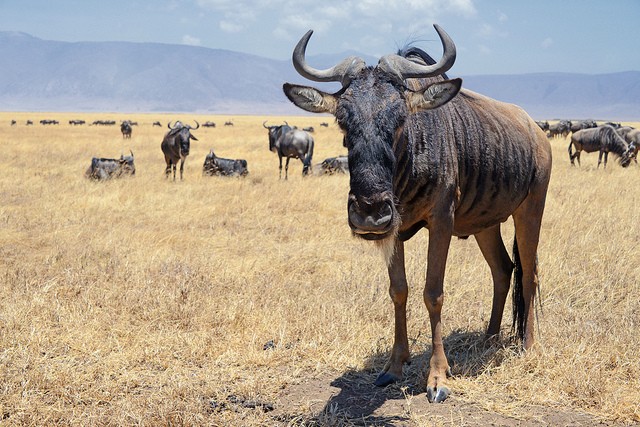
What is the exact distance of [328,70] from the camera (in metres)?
3.99

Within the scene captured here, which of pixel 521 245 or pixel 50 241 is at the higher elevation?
pixel 521 245

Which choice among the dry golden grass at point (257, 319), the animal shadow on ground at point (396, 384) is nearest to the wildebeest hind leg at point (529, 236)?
the dry golden grass at point (257, 319)

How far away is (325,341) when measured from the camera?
5004mm

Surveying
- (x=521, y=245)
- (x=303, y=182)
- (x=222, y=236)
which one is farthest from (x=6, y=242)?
(x=303, y=182)

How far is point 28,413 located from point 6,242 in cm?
521

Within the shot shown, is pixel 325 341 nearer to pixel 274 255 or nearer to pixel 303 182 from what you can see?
pixel 274 255

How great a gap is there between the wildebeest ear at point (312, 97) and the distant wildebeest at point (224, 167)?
534 inches

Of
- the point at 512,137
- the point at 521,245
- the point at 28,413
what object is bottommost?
the point at 28,413

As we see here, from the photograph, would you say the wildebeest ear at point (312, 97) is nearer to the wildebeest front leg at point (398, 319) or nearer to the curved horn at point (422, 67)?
the curved horn at point (422, 67)

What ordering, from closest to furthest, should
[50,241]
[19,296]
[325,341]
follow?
[325,341] → [19,296] → [50,241]

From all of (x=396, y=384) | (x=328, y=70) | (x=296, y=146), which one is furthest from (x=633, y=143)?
(x=328, y=70)

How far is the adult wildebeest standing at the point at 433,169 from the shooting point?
3686mm

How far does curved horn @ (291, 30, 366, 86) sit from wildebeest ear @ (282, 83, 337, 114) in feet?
0.28

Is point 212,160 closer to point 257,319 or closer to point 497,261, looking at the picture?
point 257,319
